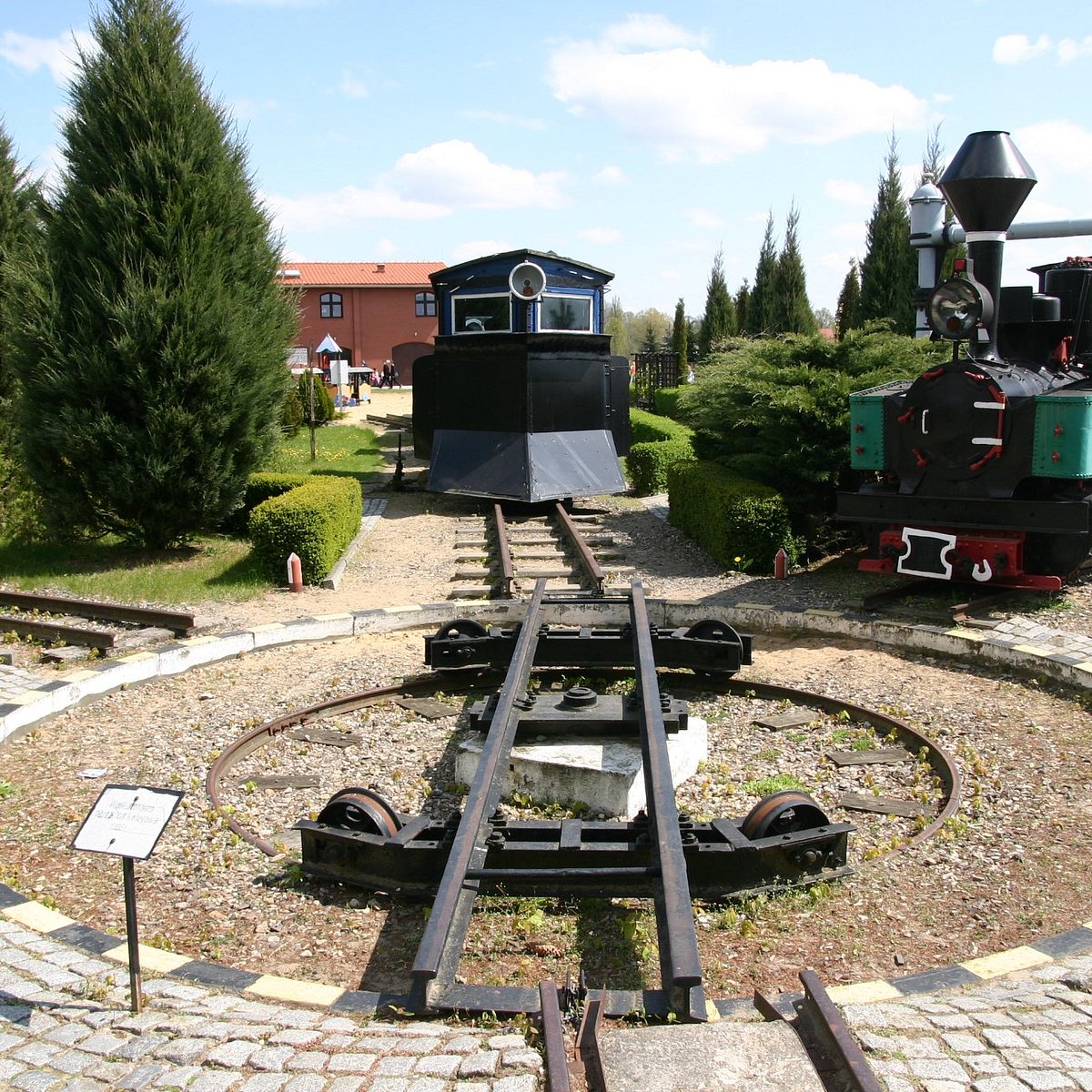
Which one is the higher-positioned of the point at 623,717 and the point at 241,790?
the point at 623,717

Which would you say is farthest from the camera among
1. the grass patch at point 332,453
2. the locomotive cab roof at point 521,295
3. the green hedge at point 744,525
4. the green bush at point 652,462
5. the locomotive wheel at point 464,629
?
the green bush at point 652,462

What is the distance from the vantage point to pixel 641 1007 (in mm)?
2994

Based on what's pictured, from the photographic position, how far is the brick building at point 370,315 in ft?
165

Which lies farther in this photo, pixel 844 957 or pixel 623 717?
pixel 623 717

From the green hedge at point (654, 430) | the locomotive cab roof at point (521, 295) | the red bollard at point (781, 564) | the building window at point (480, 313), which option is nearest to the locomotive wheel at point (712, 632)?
the red bollard at point (781, 564)

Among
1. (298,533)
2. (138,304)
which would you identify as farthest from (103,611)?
(138,304)

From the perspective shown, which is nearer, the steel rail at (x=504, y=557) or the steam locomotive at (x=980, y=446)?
the steam locomotive at (x=980, y=446)

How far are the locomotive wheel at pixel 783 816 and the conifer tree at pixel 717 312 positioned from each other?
34.1 m

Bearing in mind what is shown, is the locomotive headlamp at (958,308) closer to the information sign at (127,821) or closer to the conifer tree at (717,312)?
the information sign at (127,821)

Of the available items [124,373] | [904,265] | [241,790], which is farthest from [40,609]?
[904,265]

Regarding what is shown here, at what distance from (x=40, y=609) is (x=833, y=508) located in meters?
7.87

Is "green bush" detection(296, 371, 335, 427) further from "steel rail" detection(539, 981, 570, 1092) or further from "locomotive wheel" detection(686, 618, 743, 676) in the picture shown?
"steel rail" detection(539, 981, 570, 1092)

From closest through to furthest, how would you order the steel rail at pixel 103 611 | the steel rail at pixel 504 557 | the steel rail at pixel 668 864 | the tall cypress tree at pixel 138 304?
the steel rail at pixel 668 864, the steel rail at pixel 103 611, the steel rail at pixel 504 557, the tall cypress tree at pixel 138 304

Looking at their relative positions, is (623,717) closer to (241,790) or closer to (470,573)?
(241,790)
